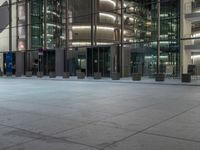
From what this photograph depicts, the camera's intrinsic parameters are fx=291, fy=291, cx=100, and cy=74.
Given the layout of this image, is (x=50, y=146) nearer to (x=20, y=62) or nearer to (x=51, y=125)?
(x=51, y=125)

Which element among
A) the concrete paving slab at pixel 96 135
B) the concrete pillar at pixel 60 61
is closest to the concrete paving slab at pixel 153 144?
the concrete paving slab at pixel 96 135

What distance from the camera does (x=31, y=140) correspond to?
6344 millimetres

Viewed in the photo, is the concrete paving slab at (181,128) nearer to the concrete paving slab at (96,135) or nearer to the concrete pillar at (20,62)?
the concrete paving slab at (96,135)

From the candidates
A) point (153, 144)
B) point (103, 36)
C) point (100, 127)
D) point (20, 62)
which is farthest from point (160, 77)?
point (20, 62)

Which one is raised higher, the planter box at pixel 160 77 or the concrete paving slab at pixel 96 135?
the planter box at pixel 160 77

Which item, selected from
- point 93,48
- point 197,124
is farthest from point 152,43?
point 197,124

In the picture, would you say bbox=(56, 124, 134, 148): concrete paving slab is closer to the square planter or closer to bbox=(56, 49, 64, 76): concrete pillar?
the square planter

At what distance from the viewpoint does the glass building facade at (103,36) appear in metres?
31.5

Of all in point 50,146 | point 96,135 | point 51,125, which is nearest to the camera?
point 50,146

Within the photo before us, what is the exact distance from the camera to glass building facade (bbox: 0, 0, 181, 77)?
103ft

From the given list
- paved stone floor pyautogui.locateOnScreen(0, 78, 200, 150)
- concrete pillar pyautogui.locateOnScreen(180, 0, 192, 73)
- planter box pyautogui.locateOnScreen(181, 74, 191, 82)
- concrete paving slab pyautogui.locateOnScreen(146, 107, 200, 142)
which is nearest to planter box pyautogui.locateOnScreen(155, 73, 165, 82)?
planter box pyautogui.locateOnScreen(181, 74, 191, 82)

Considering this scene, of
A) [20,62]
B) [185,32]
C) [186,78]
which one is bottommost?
[186,78]

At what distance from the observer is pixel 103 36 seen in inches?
1345

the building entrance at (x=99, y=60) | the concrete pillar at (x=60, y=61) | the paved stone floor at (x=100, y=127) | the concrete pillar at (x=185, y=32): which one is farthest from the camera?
the concrete pillar at (x=60, y=61)
